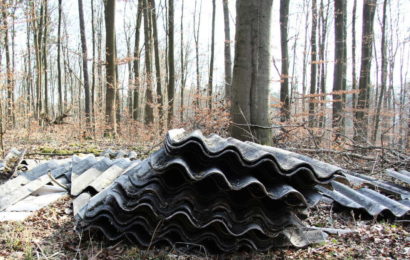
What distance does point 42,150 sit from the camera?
7.59 metres

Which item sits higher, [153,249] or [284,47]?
[284,47]

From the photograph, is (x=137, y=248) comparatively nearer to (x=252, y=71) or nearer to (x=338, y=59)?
(x=252, y=71)

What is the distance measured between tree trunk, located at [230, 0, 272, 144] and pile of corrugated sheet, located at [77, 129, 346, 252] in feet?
6.82

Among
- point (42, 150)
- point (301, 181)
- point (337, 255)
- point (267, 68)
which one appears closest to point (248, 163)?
point (301, 181)

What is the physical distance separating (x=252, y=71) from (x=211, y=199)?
2718 mm

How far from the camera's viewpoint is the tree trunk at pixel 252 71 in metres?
4.70

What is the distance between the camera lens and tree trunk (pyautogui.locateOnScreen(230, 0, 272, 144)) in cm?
470

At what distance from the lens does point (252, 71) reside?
4.74 meters

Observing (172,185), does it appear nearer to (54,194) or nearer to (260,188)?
(260,188)

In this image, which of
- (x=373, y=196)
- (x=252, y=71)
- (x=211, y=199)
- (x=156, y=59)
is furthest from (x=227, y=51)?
(x=211, y=199)

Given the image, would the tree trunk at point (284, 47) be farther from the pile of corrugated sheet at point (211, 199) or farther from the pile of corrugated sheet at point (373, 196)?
the pile of corrugated sheet at point (211, 199)

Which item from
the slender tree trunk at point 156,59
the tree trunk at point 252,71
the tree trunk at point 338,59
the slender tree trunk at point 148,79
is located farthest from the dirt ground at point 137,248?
the slender tree trunk at point 156,59

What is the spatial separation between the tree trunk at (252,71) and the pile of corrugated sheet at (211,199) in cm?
208

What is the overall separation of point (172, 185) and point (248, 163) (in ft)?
2.25
